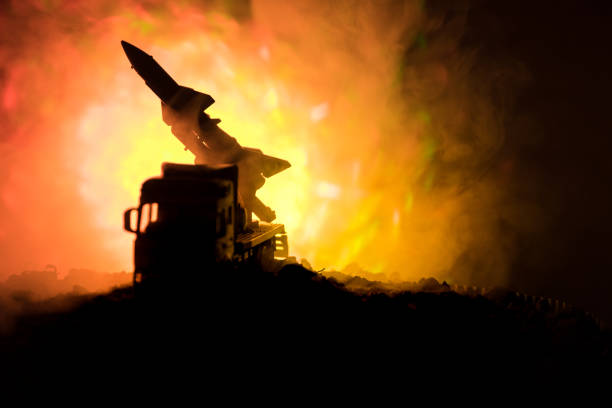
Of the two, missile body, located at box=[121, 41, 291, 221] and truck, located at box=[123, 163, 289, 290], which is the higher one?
missile body, located at box=[121, 41, 291, 221]

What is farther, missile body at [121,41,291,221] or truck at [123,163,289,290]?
missile body at [121,41,291,221]

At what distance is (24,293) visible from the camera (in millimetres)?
8344

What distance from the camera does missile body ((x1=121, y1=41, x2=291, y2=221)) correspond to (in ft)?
32.0

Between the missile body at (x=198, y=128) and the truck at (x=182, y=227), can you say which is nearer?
the truck at (x=182, y=227)

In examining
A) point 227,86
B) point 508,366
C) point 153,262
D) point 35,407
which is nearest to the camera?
point 35,407

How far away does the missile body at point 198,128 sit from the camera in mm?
9758

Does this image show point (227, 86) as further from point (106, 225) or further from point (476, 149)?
point (476, 149)

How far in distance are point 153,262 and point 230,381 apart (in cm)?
250

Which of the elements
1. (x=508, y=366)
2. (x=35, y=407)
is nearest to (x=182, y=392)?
(x=35, y=407)

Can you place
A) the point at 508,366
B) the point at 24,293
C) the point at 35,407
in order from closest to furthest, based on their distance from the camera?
1. the point at 35,407
2. the point at 508,366
3. the point at 24,293

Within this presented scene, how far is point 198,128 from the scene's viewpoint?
10.2 metres

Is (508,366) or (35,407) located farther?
(508,366)

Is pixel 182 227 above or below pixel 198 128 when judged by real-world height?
below

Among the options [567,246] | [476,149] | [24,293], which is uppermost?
[476,149]
